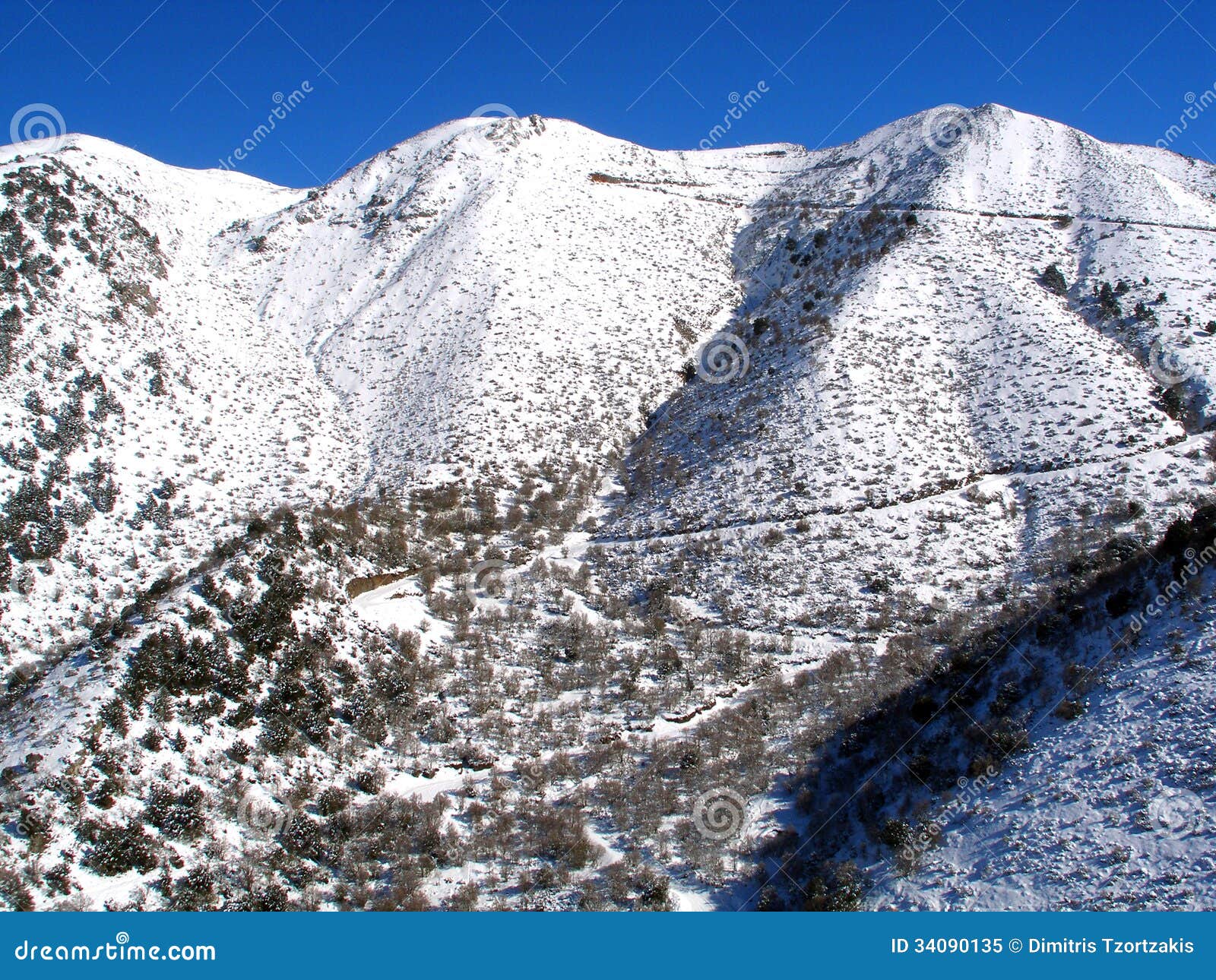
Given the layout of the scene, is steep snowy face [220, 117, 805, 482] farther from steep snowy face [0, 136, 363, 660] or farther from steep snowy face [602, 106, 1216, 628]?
steep snowy face [602, 106, 1216, 628]

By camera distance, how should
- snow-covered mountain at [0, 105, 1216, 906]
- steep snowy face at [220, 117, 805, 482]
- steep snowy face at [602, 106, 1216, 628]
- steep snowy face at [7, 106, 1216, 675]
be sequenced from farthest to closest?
steep snowy face at [220, 117, 805, 482], steep snowy face at [7, 106, 1216, 675], steep snowy face at [602, 106, 1216, 628], snow-covered mountain at [0, 105, 1216, 906]

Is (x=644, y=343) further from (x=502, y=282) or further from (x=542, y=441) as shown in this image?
(x=542, y=441)

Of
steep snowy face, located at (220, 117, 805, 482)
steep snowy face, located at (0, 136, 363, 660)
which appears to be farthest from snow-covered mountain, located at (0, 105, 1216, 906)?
steep snowy face, located at (220, 117, 805, 482)

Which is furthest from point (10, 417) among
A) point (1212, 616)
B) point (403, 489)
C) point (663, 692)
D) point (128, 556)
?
point (1212, 616)

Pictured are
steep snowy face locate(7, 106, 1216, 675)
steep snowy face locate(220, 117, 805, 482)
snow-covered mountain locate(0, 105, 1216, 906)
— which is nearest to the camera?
snow-covered mountain locate(0, 105, 1216, 906)

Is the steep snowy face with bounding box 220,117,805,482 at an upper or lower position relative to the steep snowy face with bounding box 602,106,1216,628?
upper

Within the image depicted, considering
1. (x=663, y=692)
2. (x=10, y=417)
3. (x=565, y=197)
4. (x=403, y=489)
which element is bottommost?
(x=663, y=692)

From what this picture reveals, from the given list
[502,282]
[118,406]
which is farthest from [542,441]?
[118,406]

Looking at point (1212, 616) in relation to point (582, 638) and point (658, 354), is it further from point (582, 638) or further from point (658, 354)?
point (658, 354)
